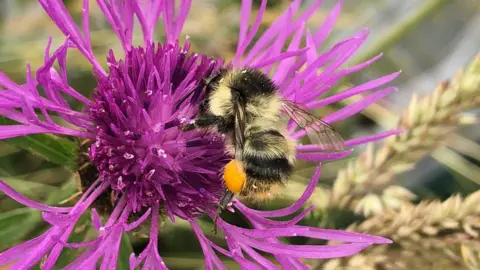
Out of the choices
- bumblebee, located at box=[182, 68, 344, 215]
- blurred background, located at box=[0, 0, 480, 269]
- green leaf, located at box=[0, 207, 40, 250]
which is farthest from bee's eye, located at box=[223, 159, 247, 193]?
green leaf, located at box=[0, 207, 40, 250]

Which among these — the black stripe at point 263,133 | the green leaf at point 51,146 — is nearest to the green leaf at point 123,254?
the green leaf at point 51,146

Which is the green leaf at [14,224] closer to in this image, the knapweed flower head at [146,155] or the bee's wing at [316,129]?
the knapweed flower head at [146,155]

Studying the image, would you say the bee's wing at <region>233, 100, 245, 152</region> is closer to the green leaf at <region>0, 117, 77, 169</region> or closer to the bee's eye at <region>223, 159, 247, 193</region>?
the bee's eye at <region>223, 159, 247, 193</region>

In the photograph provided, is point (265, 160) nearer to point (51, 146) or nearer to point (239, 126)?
point (239, 126)

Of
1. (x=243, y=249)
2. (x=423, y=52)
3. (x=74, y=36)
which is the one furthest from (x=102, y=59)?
(x=423, y=52)

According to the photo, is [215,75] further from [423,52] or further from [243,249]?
[423,52]

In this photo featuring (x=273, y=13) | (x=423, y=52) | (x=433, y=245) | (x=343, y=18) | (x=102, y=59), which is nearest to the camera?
(x=433, y=245)
